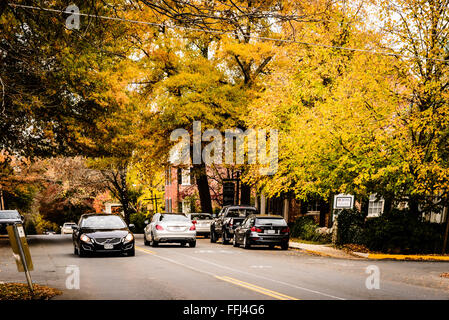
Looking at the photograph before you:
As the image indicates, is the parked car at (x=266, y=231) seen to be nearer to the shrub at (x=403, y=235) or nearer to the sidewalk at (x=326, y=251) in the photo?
the sidewalk at (x=326, y=251)

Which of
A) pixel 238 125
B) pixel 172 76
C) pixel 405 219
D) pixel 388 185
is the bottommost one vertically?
pixel 405 219

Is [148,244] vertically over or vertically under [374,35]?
under

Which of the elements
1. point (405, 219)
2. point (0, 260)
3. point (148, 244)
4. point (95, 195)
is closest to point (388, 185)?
point (405, 219)

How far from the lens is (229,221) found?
95.6 feet

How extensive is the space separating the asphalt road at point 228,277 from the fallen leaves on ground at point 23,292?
0.98ft

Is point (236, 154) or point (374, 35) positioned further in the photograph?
point (236, 154)

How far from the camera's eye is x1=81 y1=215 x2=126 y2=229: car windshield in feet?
67.2

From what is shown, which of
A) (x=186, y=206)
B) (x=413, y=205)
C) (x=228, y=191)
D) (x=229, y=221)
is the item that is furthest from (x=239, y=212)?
(x=186, y=206)

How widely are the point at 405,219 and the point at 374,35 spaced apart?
7.60 metres

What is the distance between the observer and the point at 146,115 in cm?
3494

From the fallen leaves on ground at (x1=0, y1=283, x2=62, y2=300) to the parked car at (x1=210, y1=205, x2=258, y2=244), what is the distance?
17.4 metres

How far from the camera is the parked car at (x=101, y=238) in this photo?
1947 cm

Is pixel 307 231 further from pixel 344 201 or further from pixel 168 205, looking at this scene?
pixel 168 205
